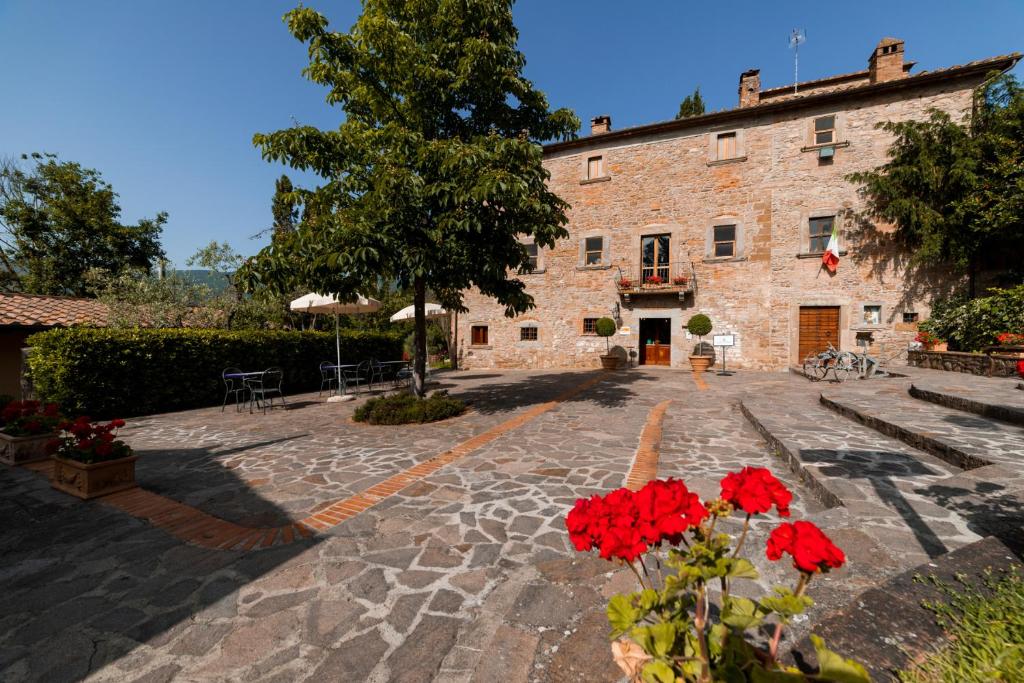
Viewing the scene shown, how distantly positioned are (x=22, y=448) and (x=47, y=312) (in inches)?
319

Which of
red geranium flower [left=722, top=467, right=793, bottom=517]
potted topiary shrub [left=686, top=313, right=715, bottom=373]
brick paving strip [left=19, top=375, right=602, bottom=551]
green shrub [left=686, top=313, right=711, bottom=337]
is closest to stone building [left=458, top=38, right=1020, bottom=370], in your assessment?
potted topiary shrub [left=686, top=313, right=715, bottom=373]

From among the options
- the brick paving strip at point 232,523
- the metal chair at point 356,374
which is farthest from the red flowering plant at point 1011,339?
the metal chair at point 356,374

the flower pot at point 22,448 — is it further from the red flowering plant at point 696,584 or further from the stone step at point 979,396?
the stone step at point 979,396

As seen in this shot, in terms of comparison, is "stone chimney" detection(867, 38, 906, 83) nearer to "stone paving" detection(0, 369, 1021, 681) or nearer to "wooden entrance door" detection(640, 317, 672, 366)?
"wooden entrance door" detection(640, 317, 672, 366)

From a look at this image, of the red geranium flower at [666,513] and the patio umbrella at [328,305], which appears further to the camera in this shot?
the patio umbrella at [328,305]

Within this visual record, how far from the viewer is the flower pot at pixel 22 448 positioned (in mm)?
4797

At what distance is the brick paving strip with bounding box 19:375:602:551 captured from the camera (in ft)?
9.68

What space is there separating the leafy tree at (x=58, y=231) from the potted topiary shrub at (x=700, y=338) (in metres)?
24.5

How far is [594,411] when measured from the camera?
294 inches

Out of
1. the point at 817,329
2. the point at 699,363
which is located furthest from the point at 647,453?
the point at 817,329

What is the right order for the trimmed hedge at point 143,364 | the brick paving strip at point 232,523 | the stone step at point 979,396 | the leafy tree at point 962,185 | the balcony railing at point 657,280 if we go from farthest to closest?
1. the balcony railing at point 657,280
2. the leafy tree at point 962,185
3. the trimmed hedge at point 143,364
4. the stone step at point 979,396
5. the brick paving strip at point 232,523

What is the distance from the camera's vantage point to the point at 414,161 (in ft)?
21.3

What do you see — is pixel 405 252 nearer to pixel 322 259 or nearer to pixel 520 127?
pixel 322 259

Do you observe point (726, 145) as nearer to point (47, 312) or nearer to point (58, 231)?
point (47, 312)
